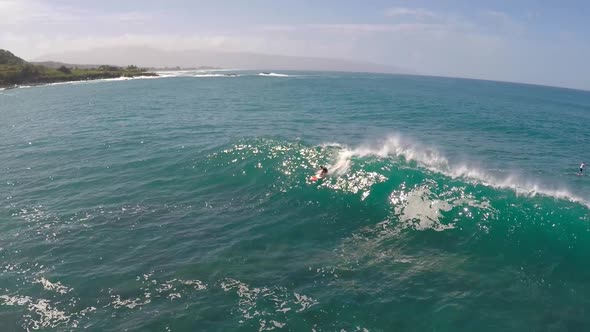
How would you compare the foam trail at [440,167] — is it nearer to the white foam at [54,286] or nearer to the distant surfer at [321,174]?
the distant surfer at [321,174]

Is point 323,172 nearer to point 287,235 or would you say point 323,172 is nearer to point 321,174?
point 321,174

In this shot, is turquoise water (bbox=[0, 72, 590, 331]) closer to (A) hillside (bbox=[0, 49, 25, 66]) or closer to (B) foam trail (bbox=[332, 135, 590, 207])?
(B) foam trail (bbox=[332, 135, 590, 207])

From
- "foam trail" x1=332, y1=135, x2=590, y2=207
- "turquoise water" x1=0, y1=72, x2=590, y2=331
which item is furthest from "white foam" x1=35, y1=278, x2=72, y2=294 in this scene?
"foam trail" x1=332, y1=135, x2=590, y2=207

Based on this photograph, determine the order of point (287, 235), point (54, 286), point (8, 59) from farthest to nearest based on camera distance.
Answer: point (8, 59) → point (287, 235) → point (54, 286)

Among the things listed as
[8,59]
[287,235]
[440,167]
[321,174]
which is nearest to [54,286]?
[287,235]

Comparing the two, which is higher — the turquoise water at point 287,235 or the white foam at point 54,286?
the turquoise water at point 287,235

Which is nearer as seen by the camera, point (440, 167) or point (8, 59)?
point (440, 167)

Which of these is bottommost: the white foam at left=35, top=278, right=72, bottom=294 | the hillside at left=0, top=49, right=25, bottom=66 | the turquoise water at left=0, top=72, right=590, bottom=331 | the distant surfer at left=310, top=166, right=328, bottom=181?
the white foam at left=35, top=278, right=72, bottom=294

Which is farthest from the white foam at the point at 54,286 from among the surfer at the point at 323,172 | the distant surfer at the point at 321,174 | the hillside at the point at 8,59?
→ the hillside at the point at 8,59
